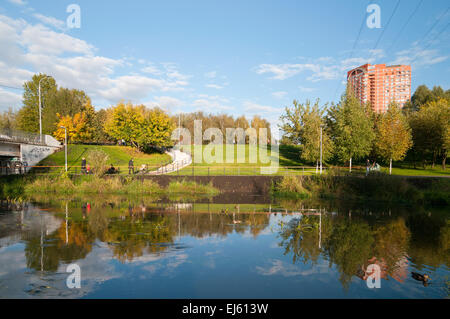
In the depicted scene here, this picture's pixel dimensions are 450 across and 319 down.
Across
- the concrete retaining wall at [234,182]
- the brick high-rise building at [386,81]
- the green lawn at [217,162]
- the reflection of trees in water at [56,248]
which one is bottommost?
the reflection of trees in water at [56,248]

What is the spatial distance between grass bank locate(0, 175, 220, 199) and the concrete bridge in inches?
272

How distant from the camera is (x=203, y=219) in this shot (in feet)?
48.4

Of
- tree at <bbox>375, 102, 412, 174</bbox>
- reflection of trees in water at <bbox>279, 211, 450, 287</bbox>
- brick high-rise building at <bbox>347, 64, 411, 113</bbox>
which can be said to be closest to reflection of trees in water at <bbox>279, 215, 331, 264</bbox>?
reflection of trees in water at <bbox>279, 211, 450, 287</bbox>

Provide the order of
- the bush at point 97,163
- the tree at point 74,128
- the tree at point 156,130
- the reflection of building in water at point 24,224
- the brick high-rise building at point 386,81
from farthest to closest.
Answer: the brick high-rise building at point 386,81 < the tree at point 74,128 < the tree at point 156,130 < the bush at point 97,163 < the reflection of building in water at point 24,224

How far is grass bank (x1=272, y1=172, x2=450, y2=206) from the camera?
22.0 metres

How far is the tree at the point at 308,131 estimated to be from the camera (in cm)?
3931

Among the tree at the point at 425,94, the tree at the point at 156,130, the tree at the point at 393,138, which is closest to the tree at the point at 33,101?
the tree at the point at 156,130

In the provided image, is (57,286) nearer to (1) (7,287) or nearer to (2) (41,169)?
(1) (7,287)

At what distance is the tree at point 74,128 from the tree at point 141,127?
29.6 feet

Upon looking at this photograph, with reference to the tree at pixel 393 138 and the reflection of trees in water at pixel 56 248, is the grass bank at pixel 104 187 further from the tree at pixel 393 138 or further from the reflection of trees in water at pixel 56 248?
the tree at pixel 393 138

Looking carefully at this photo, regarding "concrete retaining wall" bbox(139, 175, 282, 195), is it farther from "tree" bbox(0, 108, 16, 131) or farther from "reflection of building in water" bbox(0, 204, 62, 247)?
"tree" bbox(0, 108, 16, 131)

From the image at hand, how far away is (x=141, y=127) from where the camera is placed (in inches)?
2041

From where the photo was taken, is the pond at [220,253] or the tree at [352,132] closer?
the pond at [220,253]
